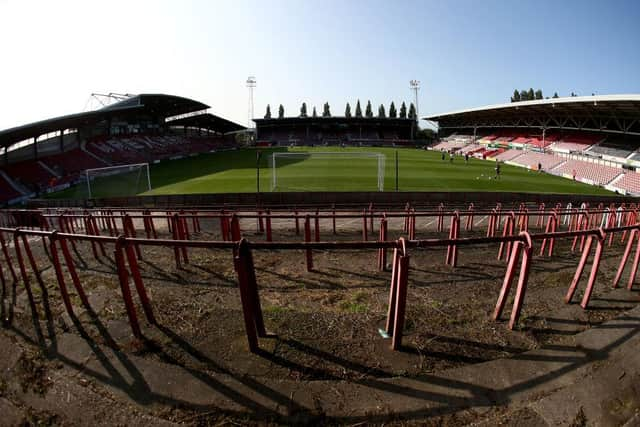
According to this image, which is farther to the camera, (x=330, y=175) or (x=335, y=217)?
(x=330, y=175)

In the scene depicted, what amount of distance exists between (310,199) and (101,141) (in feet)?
128

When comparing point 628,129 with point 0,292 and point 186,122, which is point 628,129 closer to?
point 0,292

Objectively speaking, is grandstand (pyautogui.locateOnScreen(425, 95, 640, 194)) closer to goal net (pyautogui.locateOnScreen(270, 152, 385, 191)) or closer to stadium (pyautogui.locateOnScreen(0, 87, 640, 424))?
goal net (pyautogui.locateOnScreen(270, 152, 385, 191))

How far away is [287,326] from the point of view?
3807 mm

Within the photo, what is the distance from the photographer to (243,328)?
12.2 feet

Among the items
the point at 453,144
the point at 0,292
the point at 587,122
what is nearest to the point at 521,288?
the point at 0,292

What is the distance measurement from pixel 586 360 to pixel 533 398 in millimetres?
951

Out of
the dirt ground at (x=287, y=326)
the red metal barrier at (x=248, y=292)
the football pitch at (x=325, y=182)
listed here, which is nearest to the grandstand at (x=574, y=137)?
the football pitch at (x=325, y=182)

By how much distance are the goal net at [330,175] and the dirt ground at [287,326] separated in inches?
659

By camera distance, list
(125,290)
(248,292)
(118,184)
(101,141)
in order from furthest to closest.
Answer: (101,141) → (118,184) → (125,290) → (248,292)

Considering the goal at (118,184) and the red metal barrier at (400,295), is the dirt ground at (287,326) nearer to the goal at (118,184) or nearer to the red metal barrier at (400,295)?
the red metal barrier at (400,295)

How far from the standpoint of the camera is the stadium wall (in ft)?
68.5

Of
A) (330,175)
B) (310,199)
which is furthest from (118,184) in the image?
(330,175)

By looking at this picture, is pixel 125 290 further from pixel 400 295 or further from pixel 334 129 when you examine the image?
pixel 334 129
